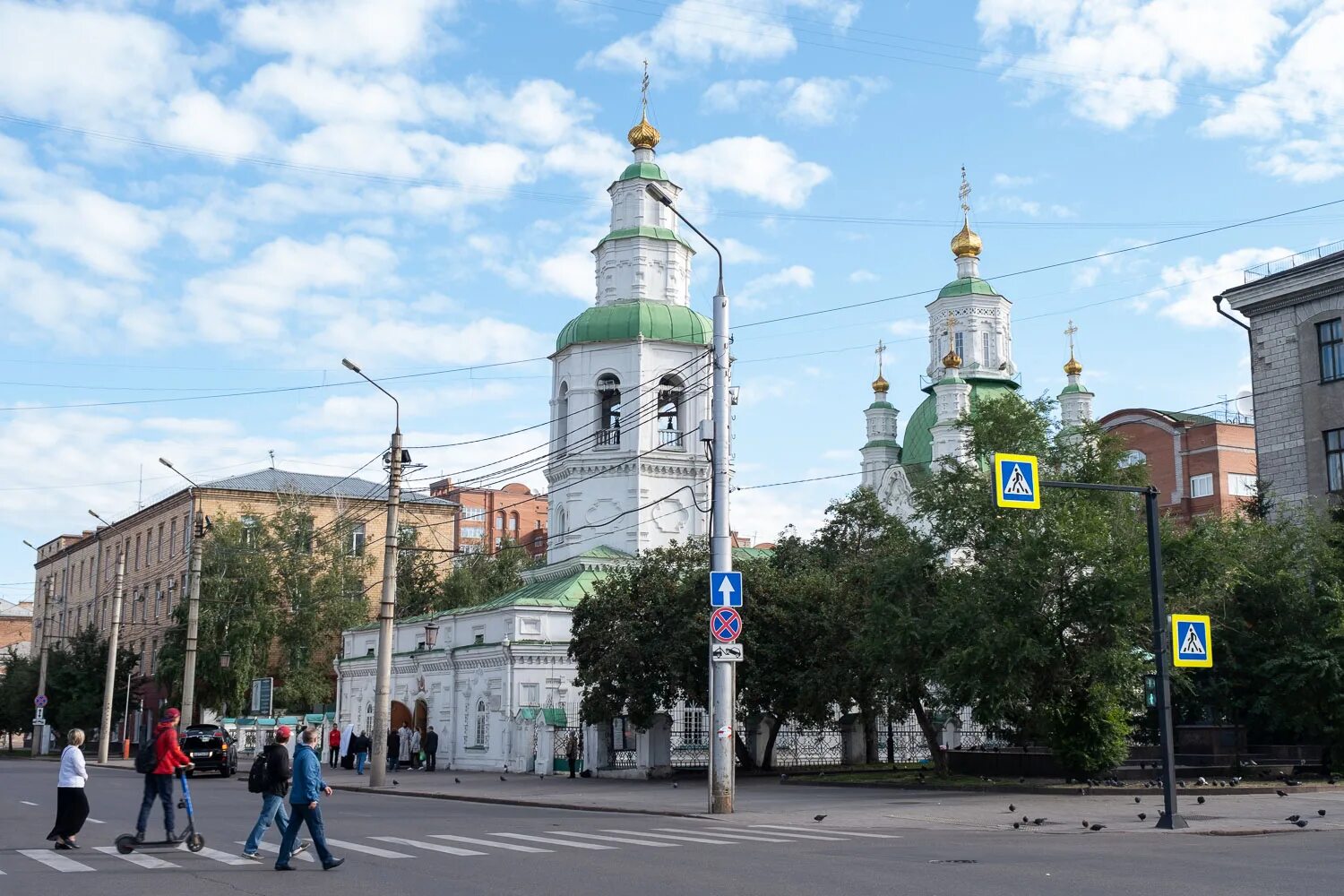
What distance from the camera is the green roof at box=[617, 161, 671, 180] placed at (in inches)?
1956

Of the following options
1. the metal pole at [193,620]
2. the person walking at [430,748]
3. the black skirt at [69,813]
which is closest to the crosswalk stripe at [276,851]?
the black skirt at [69,813]

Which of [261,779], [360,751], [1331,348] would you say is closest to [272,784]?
[261,779]

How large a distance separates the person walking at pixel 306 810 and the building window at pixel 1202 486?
65326mm

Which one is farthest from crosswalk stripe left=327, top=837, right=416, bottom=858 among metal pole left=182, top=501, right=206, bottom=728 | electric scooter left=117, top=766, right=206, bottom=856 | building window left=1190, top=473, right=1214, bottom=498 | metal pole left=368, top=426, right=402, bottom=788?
building window left=1190, top=473, right=1214, bottom=498

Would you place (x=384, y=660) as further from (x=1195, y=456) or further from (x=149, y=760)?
(x=1195, y=456)

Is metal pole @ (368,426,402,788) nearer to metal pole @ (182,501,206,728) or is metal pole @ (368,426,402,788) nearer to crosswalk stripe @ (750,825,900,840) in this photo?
metal pole @ (182,501,206,728)

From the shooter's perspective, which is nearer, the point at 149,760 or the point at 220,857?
the point at 220,857

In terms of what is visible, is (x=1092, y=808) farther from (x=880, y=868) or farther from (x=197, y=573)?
(x=197, y=573)

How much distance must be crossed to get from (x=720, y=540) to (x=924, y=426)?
185 ft

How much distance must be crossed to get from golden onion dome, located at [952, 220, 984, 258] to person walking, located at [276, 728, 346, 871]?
72089mm

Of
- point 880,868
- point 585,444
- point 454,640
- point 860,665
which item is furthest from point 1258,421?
point 880,868

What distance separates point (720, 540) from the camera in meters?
22.7

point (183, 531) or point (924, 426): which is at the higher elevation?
point (924, 426)

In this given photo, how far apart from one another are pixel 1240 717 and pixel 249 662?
4681 cm
